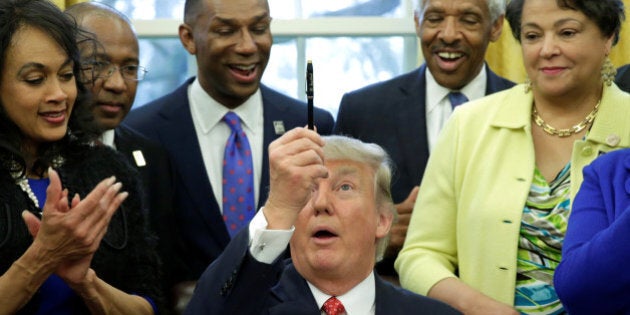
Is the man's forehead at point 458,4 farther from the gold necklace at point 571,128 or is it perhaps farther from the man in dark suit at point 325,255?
the man in dark suit at point 325,255

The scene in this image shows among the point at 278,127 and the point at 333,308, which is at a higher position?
the point at 278,127

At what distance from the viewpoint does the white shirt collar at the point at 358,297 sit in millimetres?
3209

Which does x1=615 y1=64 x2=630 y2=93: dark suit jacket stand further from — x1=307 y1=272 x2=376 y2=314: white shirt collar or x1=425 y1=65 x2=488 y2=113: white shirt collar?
x1=307 y1=272 x2=376 y2=314: white shirt collar

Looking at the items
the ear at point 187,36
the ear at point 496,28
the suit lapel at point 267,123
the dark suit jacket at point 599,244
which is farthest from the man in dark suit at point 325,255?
the ear at point 187,36

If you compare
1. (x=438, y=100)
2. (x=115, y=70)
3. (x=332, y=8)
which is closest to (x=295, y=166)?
(x=115, y=70)

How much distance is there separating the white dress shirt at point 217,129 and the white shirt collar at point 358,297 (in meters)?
1.10

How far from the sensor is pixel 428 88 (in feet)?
14.3

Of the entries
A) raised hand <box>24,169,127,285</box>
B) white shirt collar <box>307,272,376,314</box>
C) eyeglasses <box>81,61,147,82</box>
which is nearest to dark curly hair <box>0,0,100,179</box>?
raised hand <box>24,169,127,285</box>

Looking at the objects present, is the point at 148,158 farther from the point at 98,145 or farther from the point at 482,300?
the point at 482,300

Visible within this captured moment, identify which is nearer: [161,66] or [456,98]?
[456,98]

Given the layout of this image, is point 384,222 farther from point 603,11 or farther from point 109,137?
point 109,137

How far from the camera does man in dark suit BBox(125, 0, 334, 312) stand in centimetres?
430

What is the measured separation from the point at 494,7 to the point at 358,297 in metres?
1.60

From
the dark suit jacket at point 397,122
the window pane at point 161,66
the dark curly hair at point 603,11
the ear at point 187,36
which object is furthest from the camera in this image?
the window pane at point 161,66
